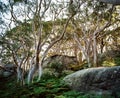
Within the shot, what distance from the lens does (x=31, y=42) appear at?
18.0m

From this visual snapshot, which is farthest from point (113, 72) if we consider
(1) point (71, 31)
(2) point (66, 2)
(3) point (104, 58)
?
(3) point (104, 58)

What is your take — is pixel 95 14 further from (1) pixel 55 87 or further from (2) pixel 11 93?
(2) pixel 11 93

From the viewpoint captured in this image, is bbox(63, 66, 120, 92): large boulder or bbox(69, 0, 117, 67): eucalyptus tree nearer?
bbox(63, 66, 120, 92): large boulder

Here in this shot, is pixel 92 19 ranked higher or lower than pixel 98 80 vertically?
higher

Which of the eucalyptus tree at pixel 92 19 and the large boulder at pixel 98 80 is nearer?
the large boulder at pixel 98 80

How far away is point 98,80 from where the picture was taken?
10945mm

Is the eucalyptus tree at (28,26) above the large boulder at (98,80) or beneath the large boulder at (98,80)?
above

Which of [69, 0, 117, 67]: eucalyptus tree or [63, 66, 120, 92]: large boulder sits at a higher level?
[69, 0, 117, 67]: eucalyptus tree

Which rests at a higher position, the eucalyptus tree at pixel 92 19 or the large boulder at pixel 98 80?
the eucalyptus tree at pixel 92 19

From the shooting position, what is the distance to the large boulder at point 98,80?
10578 millimetres

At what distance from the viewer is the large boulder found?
10.6 metres

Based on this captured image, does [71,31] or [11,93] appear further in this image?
[71,31]

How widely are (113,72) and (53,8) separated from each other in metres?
7.49

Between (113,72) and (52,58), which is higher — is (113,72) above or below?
below
